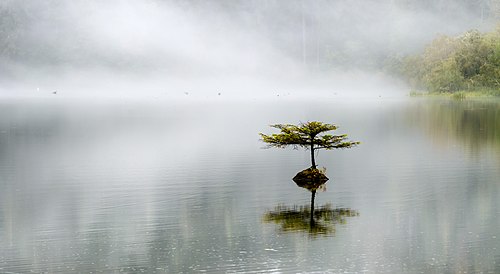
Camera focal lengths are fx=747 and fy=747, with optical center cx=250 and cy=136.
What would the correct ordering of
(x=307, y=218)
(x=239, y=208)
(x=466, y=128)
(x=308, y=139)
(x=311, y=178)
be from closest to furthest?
(x=307, y=218) < (x=239, y=208) < (x=308, y=139) < (x=311, y=178) < (x=466, y=128)

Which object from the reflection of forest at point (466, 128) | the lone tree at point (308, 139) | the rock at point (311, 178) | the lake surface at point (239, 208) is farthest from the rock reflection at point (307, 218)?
the reflection of forest at point (466, 128)

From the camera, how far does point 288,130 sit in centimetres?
4538

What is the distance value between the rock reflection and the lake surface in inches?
9.6

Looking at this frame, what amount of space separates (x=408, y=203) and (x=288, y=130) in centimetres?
1002

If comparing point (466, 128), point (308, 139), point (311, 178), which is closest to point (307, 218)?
point (311, 178)

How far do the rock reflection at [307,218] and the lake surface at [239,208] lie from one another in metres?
0.24

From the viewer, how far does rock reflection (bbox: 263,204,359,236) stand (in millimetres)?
32156

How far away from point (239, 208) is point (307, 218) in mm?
4075

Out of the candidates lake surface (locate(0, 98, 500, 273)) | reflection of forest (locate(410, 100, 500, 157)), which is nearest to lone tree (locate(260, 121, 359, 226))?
lake surface (locate(0, 98, 500, 273))

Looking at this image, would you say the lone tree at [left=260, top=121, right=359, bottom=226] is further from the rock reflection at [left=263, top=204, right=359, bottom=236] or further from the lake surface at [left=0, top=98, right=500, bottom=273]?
the rock reflection at [left=263, top=204, right=359, bottom=236]

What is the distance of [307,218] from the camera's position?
34.6 metres

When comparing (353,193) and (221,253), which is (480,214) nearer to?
(353,193)

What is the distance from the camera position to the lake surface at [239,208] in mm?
27500

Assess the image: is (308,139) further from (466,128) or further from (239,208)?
(466,128)
